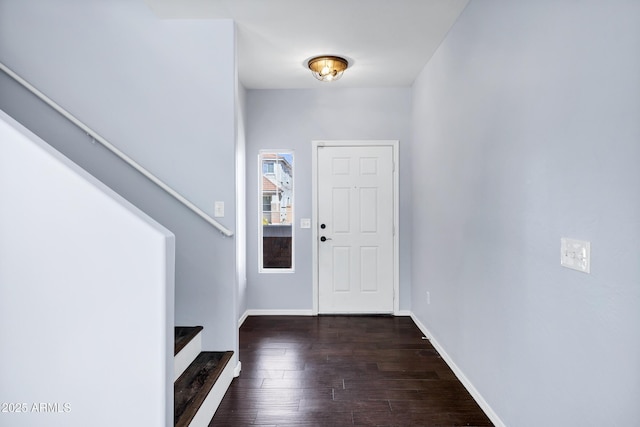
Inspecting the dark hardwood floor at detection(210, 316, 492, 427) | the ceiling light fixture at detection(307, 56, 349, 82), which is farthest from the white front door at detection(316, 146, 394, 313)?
the ceiling light fixture at detection(307, 56, 349, 82)

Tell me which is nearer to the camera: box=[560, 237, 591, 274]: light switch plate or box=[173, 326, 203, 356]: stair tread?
box=[560, 237, 591, 274]: light switch plate

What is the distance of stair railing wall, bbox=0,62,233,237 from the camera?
95.1 inches

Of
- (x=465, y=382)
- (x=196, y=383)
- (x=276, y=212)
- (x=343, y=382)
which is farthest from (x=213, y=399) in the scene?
(x=276, y=212)

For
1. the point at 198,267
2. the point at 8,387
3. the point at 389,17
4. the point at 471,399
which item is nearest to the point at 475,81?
the point at 389,17

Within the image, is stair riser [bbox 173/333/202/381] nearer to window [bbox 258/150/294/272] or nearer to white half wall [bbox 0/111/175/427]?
white half wall [bbox 0/111/175/427]

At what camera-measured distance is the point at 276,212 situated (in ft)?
13.3

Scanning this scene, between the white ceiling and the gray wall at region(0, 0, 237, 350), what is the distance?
0.68 feet

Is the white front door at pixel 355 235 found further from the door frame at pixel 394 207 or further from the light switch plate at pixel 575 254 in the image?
the light switch plate at pixel 575 254

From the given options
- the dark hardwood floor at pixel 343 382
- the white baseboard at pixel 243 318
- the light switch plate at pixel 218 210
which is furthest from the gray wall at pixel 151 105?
the white baseboard at pixel 243 318

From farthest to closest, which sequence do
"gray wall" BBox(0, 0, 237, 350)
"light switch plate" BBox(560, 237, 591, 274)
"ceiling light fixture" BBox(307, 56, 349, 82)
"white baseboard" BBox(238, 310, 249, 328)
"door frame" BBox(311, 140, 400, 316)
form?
"door frame" BBox(311, 140, 400, 316), "white baseboard" BBox(238, 310, 249, 328), "ceiling light fixture" BBox(307, 56, 349, 82), "gray wall" BBox(0, 0, 237, 350), "light switch plate" BBox(560, 237, 591, 274)

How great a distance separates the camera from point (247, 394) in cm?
230

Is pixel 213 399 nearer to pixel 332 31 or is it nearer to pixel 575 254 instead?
pixel 575 254

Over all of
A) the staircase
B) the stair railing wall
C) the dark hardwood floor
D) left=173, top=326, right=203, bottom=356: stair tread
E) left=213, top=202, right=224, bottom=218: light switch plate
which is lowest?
the dark hardwood floor

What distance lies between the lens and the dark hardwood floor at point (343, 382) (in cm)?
204
